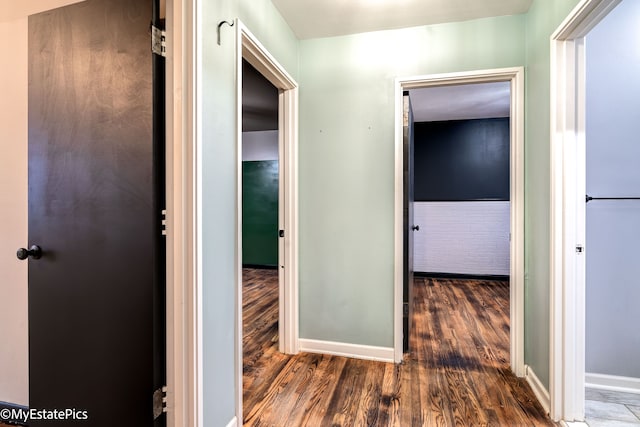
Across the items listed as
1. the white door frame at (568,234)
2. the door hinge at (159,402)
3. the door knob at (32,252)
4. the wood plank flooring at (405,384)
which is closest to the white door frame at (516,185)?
the wood plank flooring at (405,384)

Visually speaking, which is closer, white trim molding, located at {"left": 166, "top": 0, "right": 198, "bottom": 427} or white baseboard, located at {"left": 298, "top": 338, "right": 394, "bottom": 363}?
white trim molding, located at {"left": 166, "top": 0, "right": 198, "bottom": 427}

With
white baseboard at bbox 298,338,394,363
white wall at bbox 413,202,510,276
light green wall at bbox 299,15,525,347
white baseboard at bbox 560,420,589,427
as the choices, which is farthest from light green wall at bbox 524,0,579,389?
white wall at bbox 413,202,510,276

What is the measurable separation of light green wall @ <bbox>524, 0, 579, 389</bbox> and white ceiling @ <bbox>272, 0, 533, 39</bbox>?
0.29 m

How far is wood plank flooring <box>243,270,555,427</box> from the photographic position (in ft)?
5.65

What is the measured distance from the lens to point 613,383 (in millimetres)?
1948

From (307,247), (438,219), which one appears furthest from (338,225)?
(438,219)

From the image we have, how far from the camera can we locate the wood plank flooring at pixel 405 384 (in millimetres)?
1723

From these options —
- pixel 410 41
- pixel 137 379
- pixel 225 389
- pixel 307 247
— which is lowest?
pixel 225 389

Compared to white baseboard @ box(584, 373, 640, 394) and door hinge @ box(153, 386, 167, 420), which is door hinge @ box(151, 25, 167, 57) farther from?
white baseboard @ box(584, 373, 640, 394)

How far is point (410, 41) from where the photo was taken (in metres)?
2.34

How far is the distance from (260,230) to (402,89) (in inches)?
162

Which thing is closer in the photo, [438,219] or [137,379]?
[137,379]

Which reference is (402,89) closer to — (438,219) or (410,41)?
(410,41)

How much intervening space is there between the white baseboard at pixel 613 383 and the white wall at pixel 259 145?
4938mm
